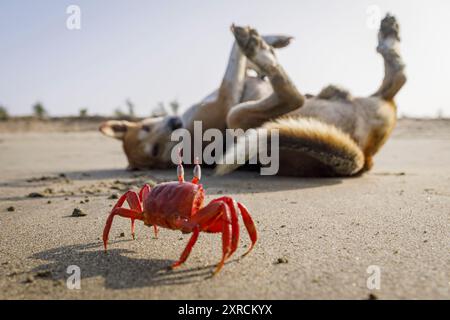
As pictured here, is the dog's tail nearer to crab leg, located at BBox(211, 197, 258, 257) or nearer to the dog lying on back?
the dog lying on back

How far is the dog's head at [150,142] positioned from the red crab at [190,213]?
396cm

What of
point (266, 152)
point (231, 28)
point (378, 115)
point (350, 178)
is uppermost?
point (231, 28)

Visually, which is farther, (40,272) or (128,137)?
(128,137)

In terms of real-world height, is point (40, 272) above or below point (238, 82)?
below

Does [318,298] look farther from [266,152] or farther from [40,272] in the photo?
[266,152]

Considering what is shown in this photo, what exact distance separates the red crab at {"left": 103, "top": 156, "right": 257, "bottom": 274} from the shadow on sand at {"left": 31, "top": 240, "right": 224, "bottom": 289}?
0.07 m

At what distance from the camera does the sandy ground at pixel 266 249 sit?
4.98ft

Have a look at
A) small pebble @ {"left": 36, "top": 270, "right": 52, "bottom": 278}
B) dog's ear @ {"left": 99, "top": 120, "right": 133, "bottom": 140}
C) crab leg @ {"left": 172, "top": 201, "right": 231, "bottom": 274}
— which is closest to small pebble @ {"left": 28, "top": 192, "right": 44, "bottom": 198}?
small pebble @ {"left": 36, "top": 270, "right": 52, "bottom": 278}

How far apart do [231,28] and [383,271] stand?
10.3ft

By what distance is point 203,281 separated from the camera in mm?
1600

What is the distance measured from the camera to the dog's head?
232 inches
